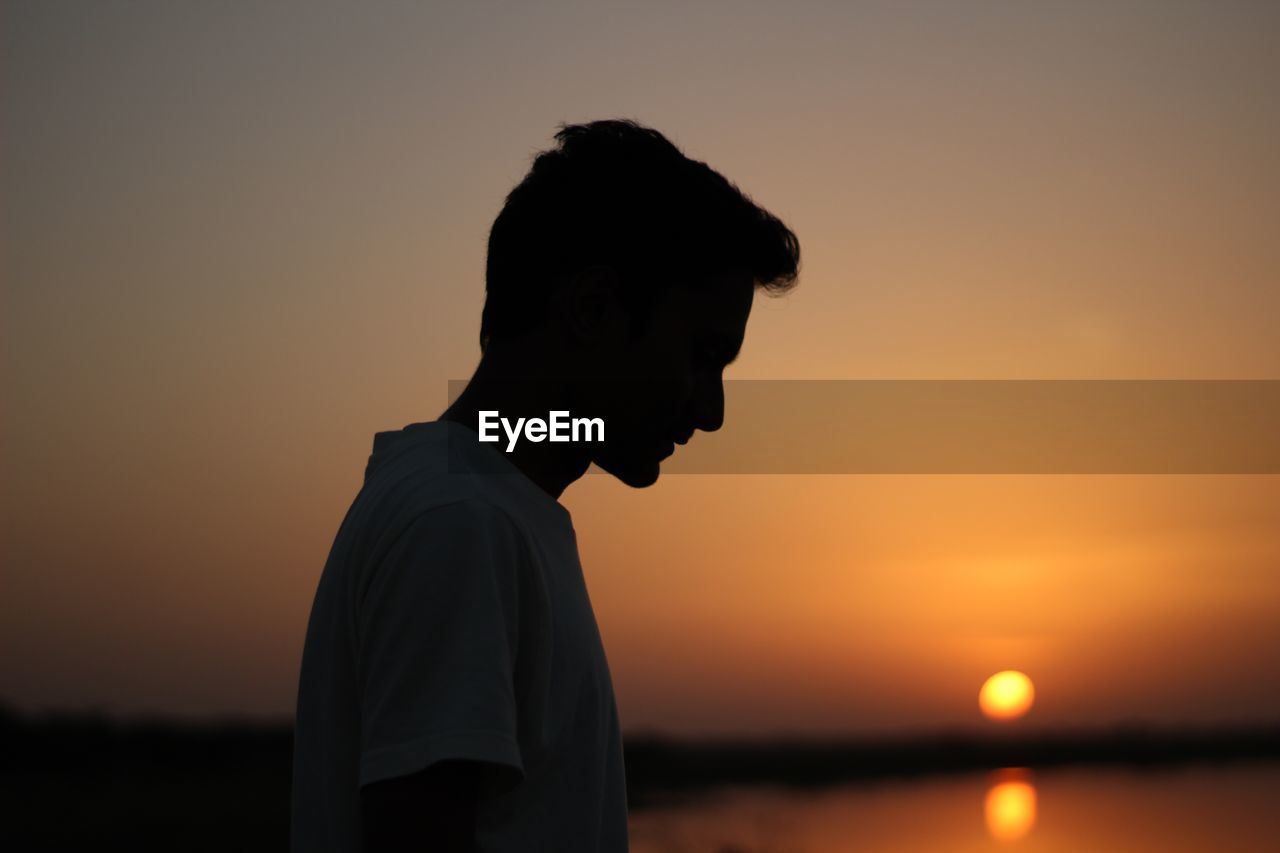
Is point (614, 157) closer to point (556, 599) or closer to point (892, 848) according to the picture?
point (556, 599)

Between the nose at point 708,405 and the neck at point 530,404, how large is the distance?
0.22 m

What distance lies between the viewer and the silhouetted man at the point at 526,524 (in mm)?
1258

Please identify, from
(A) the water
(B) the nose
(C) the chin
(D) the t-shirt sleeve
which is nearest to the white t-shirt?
(D) the t-shirt sleeve

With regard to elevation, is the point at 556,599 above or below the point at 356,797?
above

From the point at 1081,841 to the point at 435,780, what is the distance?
22979 mm

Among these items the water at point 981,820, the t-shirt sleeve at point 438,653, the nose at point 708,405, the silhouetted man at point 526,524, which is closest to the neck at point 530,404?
the silhouetted man at point 526,524

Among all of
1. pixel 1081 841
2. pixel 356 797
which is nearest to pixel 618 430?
pixel 356 797

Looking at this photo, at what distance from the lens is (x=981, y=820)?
2475 centimetres

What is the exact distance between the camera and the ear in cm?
175

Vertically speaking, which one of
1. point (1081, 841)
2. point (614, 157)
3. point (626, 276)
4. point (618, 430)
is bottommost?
point (1081, 841)

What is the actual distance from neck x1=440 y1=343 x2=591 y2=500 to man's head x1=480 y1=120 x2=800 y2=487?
3 cm

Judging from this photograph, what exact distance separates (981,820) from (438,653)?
26.1 meters

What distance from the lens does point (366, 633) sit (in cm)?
130
